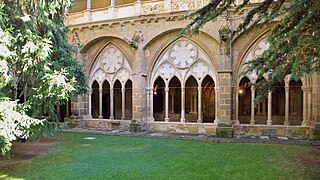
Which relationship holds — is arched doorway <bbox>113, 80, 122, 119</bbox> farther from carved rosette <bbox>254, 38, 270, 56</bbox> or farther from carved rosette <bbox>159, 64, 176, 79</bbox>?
carved rosette <bbox>254, 38, 270, 56</bbox>

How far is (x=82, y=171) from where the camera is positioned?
508cm

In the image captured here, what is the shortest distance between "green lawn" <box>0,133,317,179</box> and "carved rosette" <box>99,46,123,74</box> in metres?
3.80

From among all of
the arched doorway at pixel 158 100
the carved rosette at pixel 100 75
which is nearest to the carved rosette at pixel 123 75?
the carved rosette at pixel 100 75

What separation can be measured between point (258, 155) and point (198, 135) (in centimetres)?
302

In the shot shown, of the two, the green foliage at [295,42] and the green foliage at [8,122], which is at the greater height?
the green foliage at [295,42]

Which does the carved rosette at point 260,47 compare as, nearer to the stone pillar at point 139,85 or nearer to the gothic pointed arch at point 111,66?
the stone pillar at point 139,85

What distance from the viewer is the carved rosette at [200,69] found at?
9.64m

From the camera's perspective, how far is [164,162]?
5.67 meters

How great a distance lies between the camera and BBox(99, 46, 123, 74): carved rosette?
10.8 metres

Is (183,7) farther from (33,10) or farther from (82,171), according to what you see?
(82,171)

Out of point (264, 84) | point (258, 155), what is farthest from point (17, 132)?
point (258, 155)

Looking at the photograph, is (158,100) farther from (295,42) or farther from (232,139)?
(295,42)

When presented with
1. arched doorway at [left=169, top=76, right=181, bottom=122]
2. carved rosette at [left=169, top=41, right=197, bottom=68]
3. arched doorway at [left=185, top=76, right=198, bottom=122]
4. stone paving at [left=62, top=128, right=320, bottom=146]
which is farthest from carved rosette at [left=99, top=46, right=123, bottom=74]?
arched doorway at [left=185, top=76, right=198, bottom=122]

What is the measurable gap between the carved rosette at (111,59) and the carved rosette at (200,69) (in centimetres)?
300
